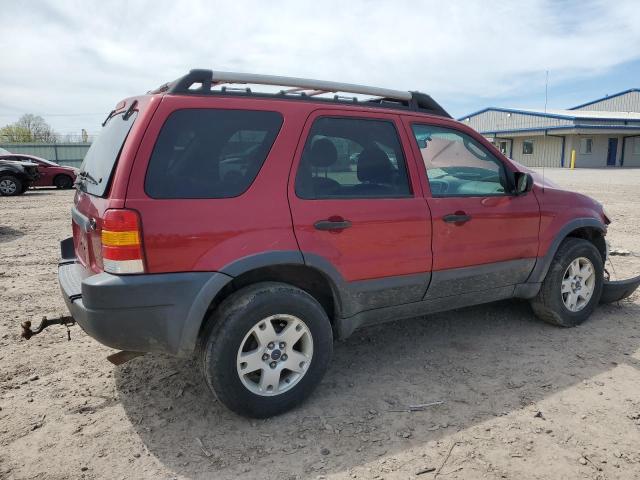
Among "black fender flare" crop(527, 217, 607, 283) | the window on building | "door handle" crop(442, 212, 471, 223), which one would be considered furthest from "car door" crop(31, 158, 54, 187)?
the window on building

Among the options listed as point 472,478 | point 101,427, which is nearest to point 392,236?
point 472,478

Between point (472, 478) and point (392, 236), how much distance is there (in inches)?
57.8

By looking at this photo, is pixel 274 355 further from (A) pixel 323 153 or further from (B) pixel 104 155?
(B) pixel 104 155

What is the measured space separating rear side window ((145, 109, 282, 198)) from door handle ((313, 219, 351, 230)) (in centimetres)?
48

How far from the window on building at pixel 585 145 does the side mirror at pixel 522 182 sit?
136ft

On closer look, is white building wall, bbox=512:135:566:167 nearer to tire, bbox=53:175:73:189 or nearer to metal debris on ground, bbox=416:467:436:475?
tire, bbox=53:175:73:189

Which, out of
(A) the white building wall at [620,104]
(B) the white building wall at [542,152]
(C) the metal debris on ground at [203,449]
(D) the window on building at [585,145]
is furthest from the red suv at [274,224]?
(A) the white building wall at [620,104]

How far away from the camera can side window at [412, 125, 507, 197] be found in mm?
3555

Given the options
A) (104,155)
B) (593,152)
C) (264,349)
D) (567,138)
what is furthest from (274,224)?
(593,152)

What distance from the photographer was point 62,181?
18703 mm

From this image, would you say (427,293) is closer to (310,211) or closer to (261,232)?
(310,211)

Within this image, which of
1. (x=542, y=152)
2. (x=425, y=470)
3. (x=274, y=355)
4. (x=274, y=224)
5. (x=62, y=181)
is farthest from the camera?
(x=542, y=152)

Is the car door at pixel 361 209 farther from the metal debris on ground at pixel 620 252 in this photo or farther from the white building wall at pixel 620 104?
the white building wall at pixel 620 104

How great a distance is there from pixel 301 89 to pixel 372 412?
82.1 inches
